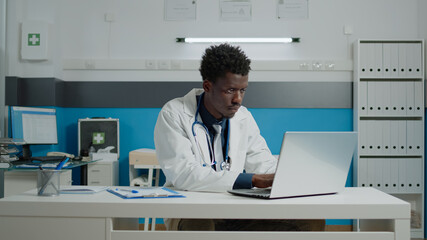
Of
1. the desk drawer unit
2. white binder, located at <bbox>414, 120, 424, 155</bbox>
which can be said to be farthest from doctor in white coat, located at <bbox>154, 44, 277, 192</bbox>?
white binder, located at <bbox>414, 120, 424, 155</bbox>

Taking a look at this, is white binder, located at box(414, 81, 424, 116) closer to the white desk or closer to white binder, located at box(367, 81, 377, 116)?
white binder, located at box(367, 81, 377, 116)

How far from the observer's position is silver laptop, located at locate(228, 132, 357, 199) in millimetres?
1333

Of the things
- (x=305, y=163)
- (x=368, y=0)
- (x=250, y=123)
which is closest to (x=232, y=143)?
(x=250, y=123)

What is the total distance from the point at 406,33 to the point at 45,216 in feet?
11.9

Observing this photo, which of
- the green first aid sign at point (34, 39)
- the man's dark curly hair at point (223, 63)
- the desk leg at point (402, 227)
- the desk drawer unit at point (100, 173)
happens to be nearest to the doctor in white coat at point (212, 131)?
the man's dark curly hair at point (223, 63)

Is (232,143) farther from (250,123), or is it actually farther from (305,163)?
(305,163)

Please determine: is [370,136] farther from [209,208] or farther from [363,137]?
[209,208]

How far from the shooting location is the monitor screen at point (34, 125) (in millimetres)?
3383

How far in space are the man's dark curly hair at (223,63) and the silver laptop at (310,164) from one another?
58 cm

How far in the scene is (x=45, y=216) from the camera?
53.3 inches

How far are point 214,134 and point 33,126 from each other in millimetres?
2119

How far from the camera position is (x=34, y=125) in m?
3.55

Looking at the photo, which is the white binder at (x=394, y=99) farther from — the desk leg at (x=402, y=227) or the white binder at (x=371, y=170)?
the desk leg at (x=402, y=227)

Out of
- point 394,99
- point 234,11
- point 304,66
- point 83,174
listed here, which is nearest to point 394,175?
point 394,99
